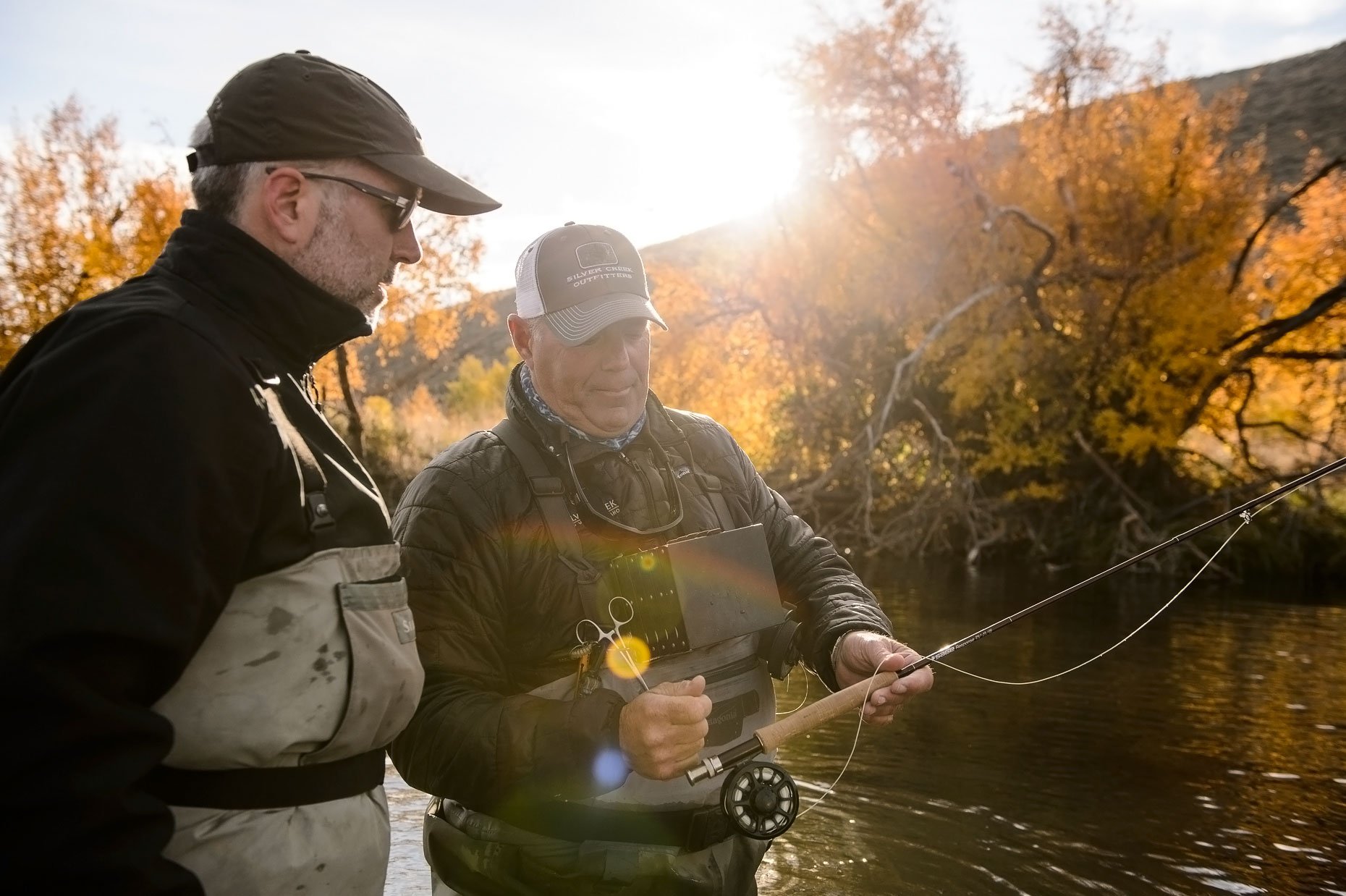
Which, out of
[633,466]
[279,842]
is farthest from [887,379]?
[279,842]

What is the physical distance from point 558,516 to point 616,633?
34cm

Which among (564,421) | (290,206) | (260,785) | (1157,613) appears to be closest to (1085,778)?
(1157,613)

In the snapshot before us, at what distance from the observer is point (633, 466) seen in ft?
10.1

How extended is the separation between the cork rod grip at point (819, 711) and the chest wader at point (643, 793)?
160 millimetres

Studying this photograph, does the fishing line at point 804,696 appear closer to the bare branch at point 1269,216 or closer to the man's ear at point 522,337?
the man's ear at point 522,337

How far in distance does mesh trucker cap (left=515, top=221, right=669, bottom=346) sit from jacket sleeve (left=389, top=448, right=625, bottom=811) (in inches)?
19.3

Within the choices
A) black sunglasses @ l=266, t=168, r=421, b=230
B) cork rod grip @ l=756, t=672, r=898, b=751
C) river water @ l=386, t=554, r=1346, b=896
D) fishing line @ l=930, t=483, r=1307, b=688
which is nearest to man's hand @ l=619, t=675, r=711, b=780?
cork rod grip @ l=756, t=672, r=898, b=751

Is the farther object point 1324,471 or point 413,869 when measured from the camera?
point 413,869

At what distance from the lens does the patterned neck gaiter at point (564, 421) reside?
3.01 m

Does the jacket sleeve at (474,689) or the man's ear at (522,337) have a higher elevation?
the man's ear at (522,337)

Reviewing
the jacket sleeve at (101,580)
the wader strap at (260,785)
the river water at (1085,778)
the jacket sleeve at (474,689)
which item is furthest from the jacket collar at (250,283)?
the river water at (1085,778)

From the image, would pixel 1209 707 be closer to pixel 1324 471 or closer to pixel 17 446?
pixel 1324 471

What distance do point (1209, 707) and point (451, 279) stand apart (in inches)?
1120

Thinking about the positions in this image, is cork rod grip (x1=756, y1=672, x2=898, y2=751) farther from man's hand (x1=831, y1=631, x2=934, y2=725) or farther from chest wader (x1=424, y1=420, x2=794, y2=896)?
chest wader (x1=424, y1=420, x2=794, y2=896)
